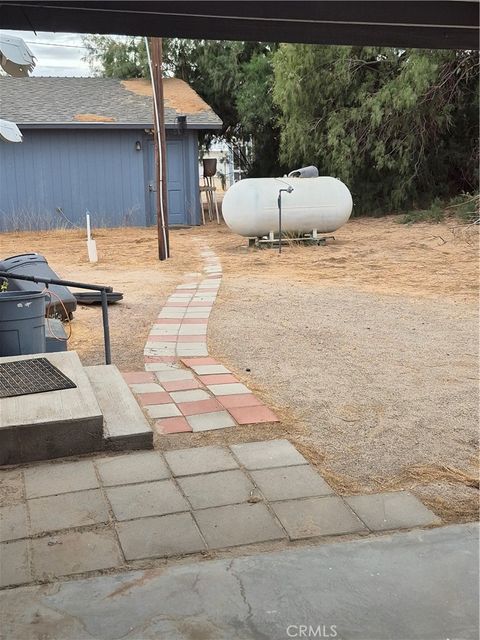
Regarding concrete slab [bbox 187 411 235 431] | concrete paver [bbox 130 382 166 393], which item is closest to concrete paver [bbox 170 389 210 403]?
concrete paver [bbox 130 382 166 393]

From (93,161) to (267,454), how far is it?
51.4 feet

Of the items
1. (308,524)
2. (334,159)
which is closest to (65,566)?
(308,524)

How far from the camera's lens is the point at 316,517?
296cm

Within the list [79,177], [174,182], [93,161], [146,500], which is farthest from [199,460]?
[174,182]

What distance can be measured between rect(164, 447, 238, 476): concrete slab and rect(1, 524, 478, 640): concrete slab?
33.2 inches

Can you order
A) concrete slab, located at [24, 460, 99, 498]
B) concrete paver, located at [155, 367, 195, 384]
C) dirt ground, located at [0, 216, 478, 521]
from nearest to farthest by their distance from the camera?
concrete slab, located at [24, 460, 99, 498] < dirt ground, located at [0, 216, 478, 521] < concrete paver, located at [155, 367, 195, 384]

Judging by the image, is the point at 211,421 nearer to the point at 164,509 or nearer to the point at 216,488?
the point at 216,488

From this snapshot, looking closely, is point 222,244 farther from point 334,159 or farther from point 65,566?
point 65,566

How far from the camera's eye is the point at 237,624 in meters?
2.20

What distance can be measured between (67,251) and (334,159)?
7851 mm

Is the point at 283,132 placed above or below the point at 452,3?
above

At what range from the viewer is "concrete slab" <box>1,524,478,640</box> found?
2174 mm

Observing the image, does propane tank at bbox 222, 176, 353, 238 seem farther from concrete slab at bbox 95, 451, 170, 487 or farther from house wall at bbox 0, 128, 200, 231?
concrete slab at bbox 95, 451, 170, 487

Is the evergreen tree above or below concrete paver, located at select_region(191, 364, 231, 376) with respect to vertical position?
above
